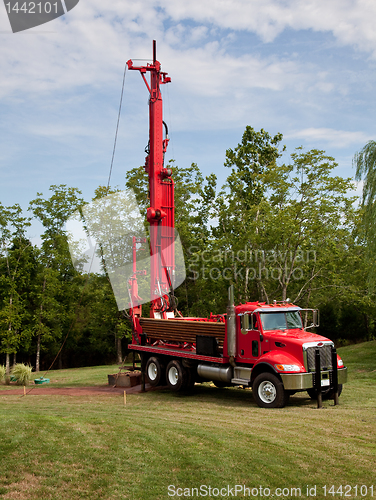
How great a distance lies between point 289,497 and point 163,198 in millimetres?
11771

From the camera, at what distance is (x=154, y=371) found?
15.5 metres

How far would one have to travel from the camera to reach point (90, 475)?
20.2 feet

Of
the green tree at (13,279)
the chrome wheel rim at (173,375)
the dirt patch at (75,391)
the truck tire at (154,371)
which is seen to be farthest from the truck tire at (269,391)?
the green tree at (13,279)

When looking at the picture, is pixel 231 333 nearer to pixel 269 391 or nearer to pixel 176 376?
pixel 269 391

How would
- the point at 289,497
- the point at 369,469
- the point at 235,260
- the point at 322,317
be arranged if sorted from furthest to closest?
the point at 322,317 → the point at 235,260 → the point at 369,469 → the point at 289,497

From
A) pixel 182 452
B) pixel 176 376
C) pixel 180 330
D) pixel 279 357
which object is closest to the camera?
pixel 182 452

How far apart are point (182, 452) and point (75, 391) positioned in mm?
10032

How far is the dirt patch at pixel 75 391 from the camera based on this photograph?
51.0 feet

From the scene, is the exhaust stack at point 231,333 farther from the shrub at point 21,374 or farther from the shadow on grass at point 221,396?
the shrub at point 21,374

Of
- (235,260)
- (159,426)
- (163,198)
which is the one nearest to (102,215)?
(235,260)

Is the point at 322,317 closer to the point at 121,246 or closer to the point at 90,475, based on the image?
the point at 121,246

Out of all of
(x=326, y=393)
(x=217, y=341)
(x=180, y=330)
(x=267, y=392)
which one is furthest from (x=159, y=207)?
(x=326, y=393)

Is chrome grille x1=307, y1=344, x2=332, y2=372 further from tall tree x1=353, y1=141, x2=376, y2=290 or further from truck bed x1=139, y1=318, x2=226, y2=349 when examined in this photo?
tall tree x1=353, y1=141, x2=376, y2=290

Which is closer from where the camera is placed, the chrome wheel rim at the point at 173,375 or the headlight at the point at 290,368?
the headlight at the point at 290,368
